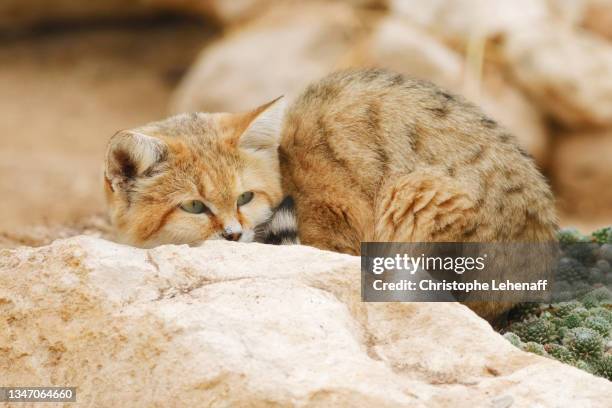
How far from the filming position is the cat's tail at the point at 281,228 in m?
3.58

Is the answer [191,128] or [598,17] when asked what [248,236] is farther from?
[598,17]

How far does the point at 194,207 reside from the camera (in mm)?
3576

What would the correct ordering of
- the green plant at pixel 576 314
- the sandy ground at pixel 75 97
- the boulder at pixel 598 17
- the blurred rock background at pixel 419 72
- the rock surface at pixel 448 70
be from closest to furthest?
the green plant at pixel 576 314
the rock surface at pixel 448 70
the blurred rock background at pixel 419 72
the sandy ground at pixel 75 97
the boulder at pixel 598 17

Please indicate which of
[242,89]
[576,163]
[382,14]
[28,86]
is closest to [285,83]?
[242,89]

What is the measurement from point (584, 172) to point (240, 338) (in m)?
7.35

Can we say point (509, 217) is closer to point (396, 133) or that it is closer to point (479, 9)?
point (396, 133)

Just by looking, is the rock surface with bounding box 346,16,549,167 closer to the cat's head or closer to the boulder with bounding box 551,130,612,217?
the boulder with bounding box 551,130,612,217

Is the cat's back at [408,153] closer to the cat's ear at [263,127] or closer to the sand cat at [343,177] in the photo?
the sand cat at [343,177]

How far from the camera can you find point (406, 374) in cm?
262

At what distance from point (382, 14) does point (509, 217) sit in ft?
20.4

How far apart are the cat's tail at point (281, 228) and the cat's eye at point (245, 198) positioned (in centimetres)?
13

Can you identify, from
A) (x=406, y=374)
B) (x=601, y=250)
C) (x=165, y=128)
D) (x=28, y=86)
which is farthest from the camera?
(x=28, y=86)

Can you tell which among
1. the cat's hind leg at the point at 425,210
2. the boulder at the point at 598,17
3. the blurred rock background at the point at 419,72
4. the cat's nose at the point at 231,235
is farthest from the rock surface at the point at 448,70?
the cat's nose at the point at 231,235

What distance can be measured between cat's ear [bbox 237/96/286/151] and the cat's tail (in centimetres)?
33
